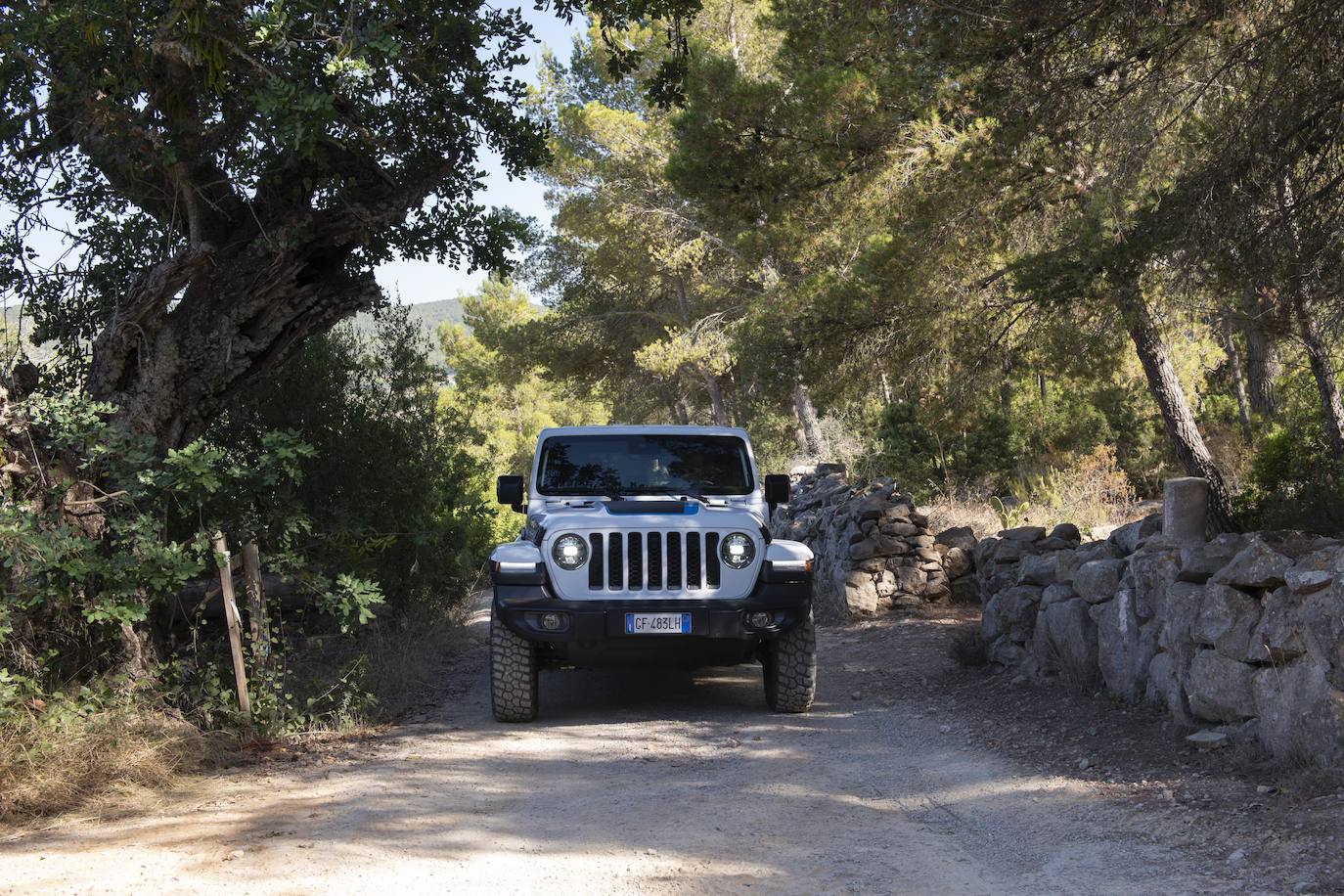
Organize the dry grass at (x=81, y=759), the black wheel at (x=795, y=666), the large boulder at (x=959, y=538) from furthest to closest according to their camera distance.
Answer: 1. the large boulder at (x=959, y=538)
2. the black wheel at (x=795, y=666)
3. the dry grass at (x=81, y=759)

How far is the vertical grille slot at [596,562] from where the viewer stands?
322 inches

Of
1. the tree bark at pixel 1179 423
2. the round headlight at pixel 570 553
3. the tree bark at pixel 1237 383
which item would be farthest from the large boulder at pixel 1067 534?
the tree bark at pixel 1237 383

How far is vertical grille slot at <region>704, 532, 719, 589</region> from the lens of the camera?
8258 millimetres

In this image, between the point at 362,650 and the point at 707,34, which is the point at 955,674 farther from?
the point at 707,34

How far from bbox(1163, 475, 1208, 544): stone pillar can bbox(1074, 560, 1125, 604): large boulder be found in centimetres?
61

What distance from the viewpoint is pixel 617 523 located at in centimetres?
821

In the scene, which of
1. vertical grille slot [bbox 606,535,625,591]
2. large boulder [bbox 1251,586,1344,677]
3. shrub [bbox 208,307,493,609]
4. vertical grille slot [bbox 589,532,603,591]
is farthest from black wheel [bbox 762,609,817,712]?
shrub [bbox 208,307,493,609]

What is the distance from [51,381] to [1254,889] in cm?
823

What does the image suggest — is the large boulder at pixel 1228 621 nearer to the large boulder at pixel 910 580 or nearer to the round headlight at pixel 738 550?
the round headlight at pixel 738 550

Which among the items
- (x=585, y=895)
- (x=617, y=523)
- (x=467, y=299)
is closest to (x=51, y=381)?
(x=617, y=523)

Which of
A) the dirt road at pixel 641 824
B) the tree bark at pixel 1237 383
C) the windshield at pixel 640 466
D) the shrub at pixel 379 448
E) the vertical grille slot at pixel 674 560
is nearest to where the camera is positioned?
the dirt road at pixel 641 824

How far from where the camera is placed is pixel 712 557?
8281 millimetres

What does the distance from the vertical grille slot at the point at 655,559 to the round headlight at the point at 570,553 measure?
1.47ft

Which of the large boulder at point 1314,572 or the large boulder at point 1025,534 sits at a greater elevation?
the large boulder at point 1025,534
